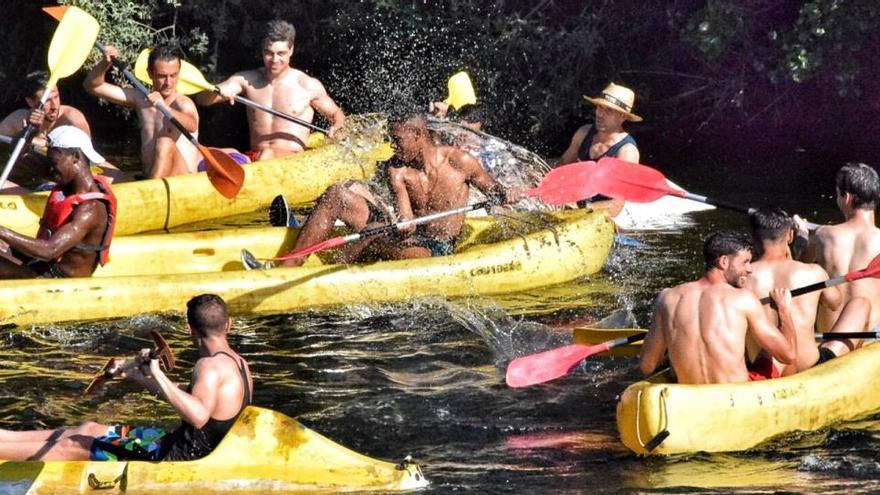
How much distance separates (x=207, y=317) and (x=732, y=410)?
7.24ft

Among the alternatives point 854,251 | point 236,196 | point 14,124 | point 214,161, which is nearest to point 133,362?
point 854,251

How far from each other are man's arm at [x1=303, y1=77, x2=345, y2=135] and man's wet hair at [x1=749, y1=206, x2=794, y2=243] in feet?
17.5

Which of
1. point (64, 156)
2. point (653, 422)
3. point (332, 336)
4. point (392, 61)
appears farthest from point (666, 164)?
point (653, 422)

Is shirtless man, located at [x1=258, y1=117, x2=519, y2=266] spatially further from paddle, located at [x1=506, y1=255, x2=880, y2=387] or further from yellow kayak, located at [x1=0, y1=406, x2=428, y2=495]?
yellow kayak, located at [x1=0, y1=406, x2=428, y2=495]

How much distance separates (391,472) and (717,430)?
4.67 feet

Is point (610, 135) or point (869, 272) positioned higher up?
point (610, 135)

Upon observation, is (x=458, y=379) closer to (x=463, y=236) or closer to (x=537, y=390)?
(x=537, y=390)

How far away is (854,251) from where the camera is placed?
23.2 ft

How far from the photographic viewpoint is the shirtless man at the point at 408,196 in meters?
9.05

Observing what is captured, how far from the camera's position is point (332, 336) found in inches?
332

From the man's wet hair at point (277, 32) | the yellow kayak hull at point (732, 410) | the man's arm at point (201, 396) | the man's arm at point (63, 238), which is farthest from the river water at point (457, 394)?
the man's wet hair at point (277, 32)

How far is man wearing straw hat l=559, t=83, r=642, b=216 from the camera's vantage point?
10.2 m

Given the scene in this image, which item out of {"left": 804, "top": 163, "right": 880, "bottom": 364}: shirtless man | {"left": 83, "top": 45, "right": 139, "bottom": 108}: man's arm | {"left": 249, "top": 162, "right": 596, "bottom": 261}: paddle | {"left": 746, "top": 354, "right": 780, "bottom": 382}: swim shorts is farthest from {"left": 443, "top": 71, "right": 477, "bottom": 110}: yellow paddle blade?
{"left": 746, "top": 354, "right": 780, "bottom": 382}: swim shorts

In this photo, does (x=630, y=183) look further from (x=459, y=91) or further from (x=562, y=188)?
(x=459, y=91)
